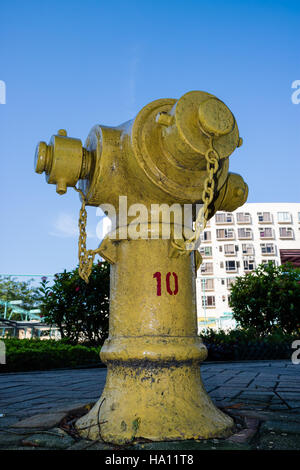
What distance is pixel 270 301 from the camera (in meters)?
10.7

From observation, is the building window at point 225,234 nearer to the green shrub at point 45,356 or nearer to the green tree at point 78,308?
the green tree at point 78,308

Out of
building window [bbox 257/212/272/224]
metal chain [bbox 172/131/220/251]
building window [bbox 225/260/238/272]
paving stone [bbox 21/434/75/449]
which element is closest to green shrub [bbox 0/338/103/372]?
paving stone [bbox 21/434/75/449]

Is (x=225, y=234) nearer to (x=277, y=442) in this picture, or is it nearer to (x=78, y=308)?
(x=78, y=308)

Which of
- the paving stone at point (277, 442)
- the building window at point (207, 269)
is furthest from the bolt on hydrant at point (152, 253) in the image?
the building window at point (207, 269)

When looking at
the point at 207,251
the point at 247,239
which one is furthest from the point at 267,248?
the point at 207,251

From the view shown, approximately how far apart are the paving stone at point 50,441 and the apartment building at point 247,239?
1530 inches

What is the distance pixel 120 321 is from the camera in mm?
1584

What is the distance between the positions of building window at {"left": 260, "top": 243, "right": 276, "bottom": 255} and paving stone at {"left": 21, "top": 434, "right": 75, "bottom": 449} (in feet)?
139

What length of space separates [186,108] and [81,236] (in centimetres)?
76

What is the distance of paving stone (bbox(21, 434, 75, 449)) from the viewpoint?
4.66 feet

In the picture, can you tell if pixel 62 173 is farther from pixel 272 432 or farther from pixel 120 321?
pixel 272 432

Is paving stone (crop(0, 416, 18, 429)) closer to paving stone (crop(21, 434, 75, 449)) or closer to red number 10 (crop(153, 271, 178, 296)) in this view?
paving stone (crop(21, 434, 75, 449))

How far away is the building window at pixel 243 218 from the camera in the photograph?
41.9 meters
